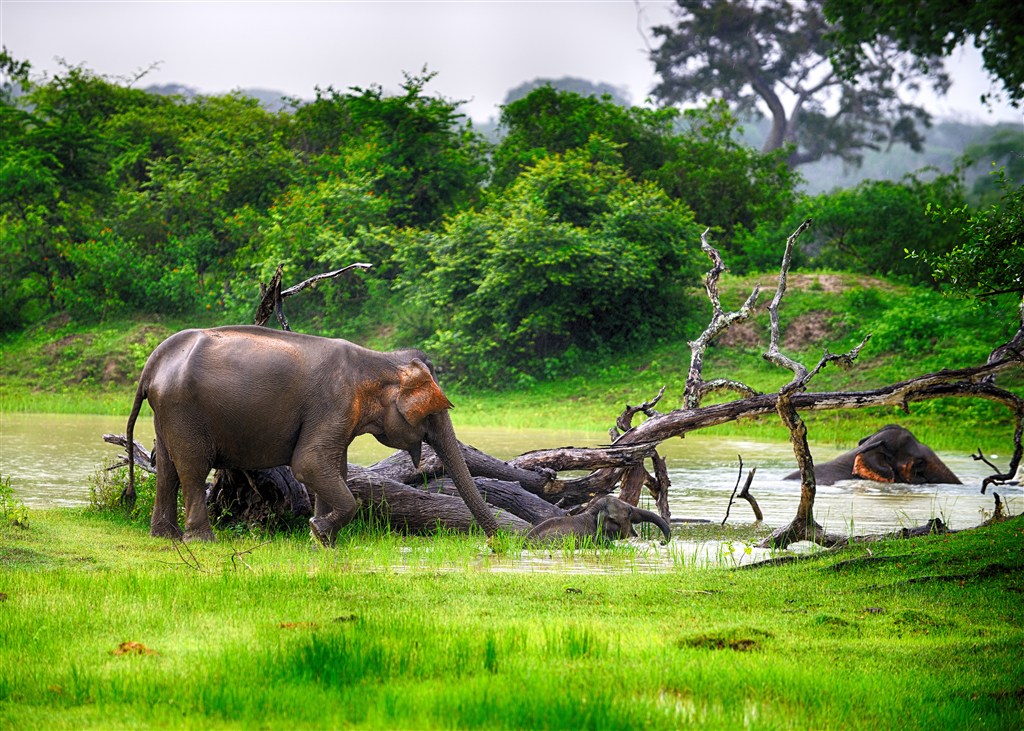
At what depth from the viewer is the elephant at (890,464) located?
16.8 metres

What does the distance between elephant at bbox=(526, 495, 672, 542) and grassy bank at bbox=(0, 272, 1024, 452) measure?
12.2 meters

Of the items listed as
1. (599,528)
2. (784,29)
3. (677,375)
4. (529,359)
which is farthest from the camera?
(784,29)

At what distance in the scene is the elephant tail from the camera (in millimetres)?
10703

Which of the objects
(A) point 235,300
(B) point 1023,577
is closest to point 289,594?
(B) point 1023,577

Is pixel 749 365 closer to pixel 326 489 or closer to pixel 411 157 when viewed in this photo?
pixel 411 157

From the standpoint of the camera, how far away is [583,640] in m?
5.98

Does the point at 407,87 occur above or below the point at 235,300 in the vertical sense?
above

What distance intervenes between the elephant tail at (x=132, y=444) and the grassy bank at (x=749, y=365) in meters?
13.8

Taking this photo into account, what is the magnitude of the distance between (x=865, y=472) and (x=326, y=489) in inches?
376

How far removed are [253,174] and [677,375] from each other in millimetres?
17217

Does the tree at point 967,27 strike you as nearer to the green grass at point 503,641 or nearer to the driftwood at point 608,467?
the driftwood at point 608,467

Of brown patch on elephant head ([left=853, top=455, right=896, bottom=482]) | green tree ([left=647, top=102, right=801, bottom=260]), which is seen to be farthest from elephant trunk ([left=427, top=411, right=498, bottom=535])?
green tree ([left=647, top=102, right=801, bottom=260])

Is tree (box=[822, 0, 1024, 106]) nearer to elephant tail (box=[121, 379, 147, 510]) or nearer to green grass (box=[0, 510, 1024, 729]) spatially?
green grass (box=[0, 510, 1024, 729])

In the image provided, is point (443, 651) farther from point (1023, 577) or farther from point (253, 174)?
point (253, 174)
